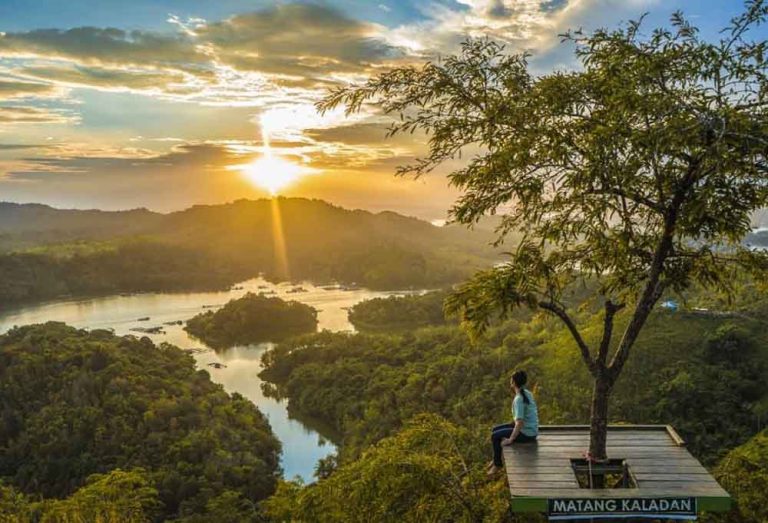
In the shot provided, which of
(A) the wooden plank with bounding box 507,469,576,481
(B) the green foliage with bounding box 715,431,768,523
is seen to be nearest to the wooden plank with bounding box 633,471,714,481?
(A) the wooden plank with bounding box 507,469,576,481

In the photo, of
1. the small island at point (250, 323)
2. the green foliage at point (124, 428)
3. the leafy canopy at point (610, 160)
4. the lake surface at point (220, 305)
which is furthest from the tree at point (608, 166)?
the small island at point (250, 323)

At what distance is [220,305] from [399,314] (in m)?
29.2

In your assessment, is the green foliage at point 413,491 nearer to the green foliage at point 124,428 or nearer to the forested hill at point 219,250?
the green foliage at point 124,428

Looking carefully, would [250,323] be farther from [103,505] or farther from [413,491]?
[413,491]

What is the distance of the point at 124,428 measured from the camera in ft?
95.6

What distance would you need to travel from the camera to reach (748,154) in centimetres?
428

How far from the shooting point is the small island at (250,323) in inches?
2532

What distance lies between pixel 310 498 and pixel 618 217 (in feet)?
14.8

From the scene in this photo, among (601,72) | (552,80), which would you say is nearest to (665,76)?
(601,72)

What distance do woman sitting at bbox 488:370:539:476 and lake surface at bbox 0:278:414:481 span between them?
78.9ft

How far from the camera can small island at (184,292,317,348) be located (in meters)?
64.3

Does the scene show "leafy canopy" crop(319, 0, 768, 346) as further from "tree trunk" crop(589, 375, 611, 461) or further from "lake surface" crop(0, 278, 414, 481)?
"lake surface" crop(0, 278, 414, 481)

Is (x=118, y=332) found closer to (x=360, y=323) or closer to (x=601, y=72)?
(x=360, y=323)

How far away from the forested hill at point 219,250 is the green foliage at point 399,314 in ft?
32.4
